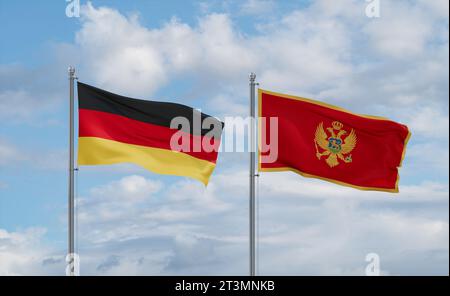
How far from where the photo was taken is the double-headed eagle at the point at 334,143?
75.8 ft

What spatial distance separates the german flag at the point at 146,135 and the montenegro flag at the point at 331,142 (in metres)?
1.78

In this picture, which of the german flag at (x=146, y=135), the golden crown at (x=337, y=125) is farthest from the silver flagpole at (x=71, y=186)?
the golden crown at (x=337, y=125)

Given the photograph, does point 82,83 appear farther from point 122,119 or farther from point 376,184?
point 376,184

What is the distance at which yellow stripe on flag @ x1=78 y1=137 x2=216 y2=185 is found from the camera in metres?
21.1

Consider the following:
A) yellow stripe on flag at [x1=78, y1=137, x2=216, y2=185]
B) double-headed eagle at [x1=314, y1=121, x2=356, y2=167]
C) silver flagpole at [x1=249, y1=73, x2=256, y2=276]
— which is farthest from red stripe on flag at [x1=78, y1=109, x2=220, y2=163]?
double-headed eagle at [x1=314, y1=121, x2=356, y2=167]

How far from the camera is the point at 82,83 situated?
70.2 feet

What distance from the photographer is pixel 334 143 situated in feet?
76.5

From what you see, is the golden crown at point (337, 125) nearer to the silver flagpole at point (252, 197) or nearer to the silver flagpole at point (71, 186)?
the silver flagpole at point (252, 197)

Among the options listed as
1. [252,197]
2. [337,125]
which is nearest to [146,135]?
[252,197]

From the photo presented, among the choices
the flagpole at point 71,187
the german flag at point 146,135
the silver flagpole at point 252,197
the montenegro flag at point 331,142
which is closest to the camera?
the flagpole at point 71,187

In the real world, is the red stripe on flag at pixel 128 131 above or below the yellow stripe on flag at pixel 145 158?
above

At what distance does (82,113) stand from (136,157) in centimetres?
203

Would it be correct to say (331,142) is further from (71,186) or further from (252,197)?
(71,186)
